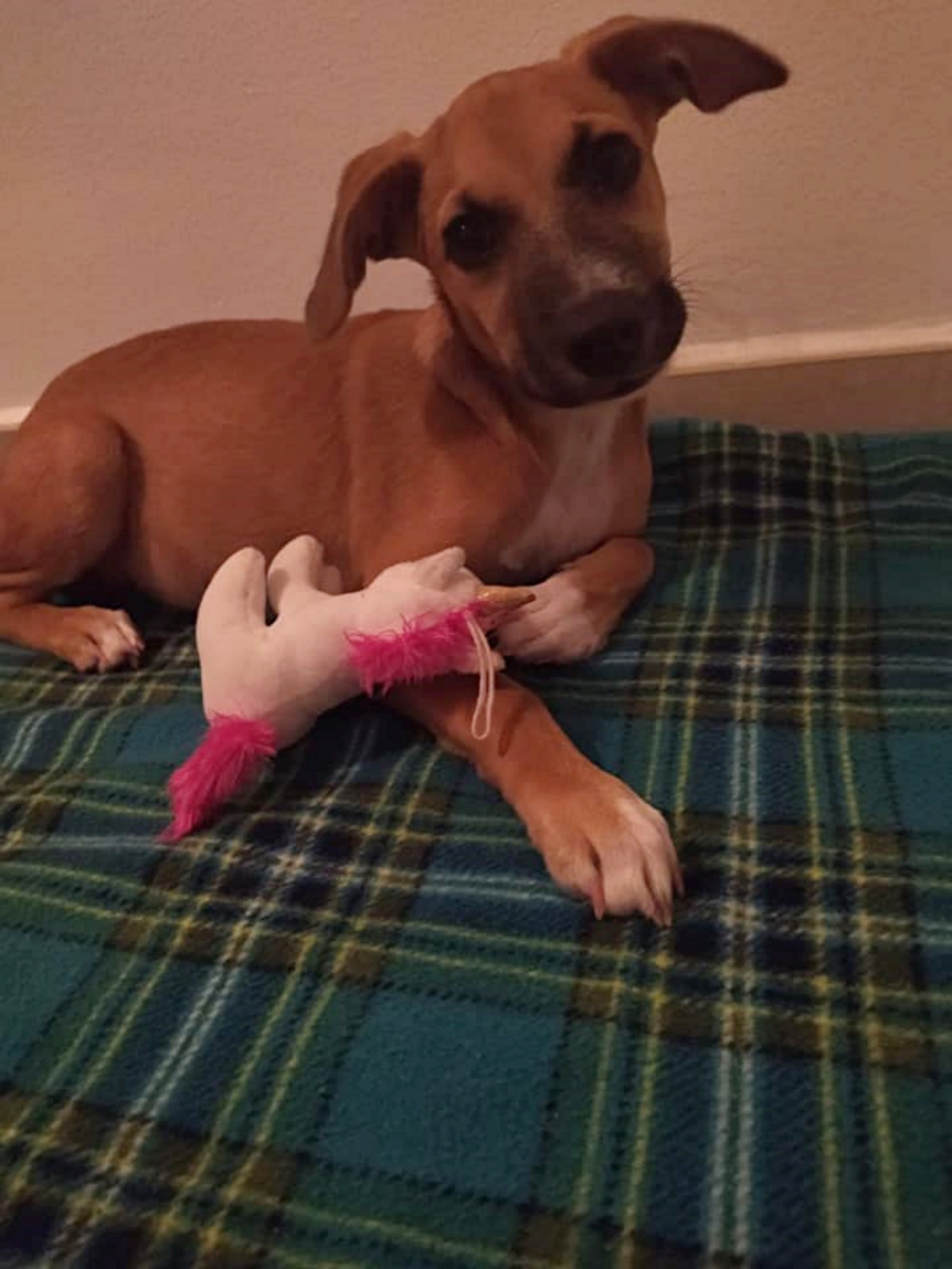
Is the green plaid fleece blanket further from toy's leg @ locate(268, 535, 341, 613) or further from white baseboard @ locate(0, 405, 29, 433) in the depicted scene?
white baseboard @ locate(0, 405, 29, 433)

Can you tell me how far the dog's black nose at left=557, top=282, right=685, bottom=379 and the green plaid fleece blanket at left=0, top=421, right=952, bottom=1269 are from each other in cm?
48

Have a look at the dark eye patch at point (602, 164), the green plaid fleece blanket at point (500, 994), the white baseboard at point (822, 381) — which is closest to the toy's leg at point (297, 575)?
the green plaid fleece blanket at point (500, 994)

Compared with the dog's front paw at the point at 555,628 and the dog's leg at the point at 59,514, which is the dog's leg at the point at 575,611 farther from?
the dog's leg at the point at 59,514

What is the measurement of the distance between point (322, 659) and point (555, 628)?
0.40 meters

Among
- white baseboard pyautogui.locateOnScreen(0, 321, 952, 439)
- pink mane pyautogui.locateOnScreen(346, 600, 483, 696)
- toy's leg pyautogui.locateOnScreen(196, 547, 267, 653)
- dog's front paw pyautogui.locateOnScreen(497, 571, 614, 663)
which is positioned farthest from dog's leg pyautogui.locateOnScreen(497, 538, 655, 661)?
white baseboard pyautogui.locateOnScreen(0, 321, 952, 439)

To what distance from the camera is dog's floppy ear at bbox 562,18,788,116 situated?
65.0 inches

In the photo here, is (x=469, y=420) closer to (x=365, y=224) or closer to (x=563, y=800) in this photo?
(x=365, y=224)

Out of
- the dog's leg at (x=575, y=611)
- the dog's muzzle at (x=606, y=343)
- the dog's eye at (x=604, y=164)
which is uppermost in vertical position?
the dog's eye at (x=604, y=164)

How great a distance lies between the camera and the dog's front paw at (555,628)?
170 cm

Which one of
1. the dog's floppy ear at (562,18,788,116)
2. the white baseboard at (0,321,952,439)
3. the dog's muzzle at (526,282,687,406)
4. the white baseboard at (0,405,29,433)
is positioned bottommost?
the white baseboard at (0,321,952,439)

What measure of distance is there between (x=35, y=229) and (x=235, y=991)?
227 centimetres

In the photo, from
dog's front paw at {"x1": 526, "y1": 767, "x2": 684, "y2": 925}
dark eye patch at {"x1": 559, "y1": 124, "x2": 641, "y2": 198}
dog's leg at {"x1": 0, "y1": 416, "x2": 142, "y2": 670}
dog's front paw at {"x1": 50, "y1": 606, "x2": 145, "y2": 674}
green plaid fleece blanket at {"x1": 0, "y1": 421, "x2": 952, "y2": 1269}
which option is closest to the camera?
green plaid fleece blanket at {"x1": 0, "y1": 421, "x2": 952, "y2": 1269}

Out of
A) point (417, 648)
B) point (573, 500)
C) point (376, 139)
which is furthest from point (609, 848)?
point (376, 139)

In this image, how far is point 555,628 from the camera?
1.72m
